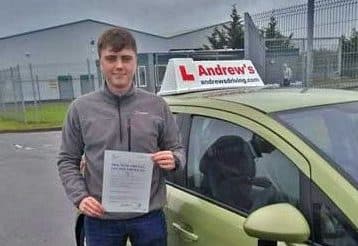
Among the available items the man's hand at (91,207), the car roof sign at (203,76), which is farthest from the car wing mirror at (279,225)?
the car roof sign at (203,76)

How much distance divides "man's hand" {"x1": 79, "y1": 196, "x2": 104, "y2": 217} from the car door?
1.64ft

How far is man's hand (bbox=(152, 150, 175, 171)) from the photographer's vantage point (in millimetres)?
2328

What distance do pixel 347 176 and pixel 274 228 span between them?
1.35 ft

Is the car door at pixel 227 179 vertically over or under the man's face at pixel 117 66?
under

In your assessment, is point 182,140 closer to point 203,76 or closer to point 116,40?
point 116,40

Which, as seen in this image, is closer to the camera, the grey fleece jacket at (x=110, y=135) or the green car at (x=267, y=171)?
the green car at (x=267, y=171)

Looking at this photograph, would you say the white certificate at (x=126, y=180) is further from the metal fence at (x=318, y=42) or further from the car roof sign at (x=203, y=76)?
the metal fence at (x=318, y=42)

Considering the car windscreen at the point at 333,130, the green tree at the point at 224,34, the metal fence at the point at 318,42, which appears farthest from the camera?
the green tree at the point at 224,34

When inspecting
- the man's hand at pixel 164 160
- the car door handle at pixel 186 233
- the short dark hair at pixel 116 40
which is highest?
the short dark hair at pixel 116 40

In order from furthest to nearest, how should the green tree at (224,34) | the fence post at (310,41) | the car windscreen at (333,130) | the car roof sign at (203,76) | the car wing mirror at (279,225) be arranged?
the green tree at (224,34)
the fence post at (310,41)
the car roof sign at (203,76)
the car windscreen at (333,130)
the car wing mirror at (279,225)

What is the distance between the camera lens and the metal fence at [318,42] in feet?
22.1

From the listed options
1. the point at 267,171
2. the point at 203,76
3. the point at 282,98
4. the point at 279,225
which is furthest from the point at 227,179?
the point at 203,76

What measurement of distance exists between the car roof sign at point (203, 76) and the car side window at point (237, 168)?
848 mm

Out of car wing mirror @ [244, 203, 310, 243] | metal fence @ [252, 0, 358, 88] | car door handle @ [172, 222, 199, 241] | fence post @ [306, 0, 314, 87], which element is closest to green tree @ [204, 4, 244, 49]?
metal fence @ [252, 0, 358, 88]
